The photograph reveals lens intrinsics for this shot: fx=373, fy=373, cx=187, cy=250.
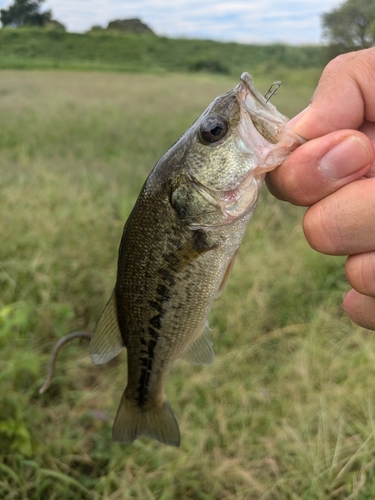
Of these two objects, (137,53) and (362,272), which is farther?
(137,53)

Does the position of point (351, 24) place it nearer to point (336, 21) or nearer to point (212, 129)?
point (336, 21)

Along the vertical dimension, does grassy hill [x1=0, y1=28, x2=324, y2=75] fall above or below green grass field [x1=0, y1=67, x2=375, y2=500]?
above

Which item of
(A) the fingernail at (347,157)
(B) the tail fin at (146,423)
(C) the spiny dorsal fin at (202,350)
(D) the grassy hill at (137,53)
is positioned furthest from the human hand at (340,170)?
(D) the grassy hill at (137,53)

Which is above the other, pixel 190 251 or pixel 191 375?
pixel 190 251

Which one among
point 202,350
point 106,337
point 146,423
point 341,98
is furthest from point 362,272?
point 146,423

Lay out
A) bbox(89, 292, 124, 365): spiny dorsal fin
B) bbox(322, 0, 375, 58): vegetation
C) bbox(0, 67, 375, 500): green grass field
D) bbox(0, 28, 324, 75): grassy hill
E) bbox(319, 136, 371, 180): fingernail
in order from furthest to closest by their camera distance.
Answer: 1. bbox(0, 28, 324, 75): grassy hill
2. bbox(322, 0, 375, 58): vegetation
3. bbox(0, 67, 375, 500): green grass field
4. bbox(89, 292, 124, 365): spiny dorsal fin
5. bbox(319, 136, 371, 180): fingernail

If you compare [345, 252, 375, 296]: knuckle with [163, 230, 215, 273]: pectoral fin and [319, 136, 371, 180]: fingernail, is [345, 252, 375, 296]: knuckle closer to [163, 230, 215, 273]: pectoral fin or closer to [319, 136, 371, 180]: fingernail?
[319, 136, 371, 180]: fingernail

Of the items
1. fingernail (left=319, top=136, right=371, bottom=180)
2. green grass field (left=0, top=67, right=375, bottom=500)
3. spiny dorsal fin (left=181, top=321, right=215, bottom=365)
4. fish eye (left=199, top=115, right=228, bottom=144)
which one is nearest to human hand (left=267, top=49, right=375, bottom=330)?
fingernail (left=319, top=136, right=371, bottom=180)

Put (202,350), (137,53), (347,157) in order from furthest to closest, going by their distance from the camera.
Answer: (137,53) < (202,350) < (347,157)
